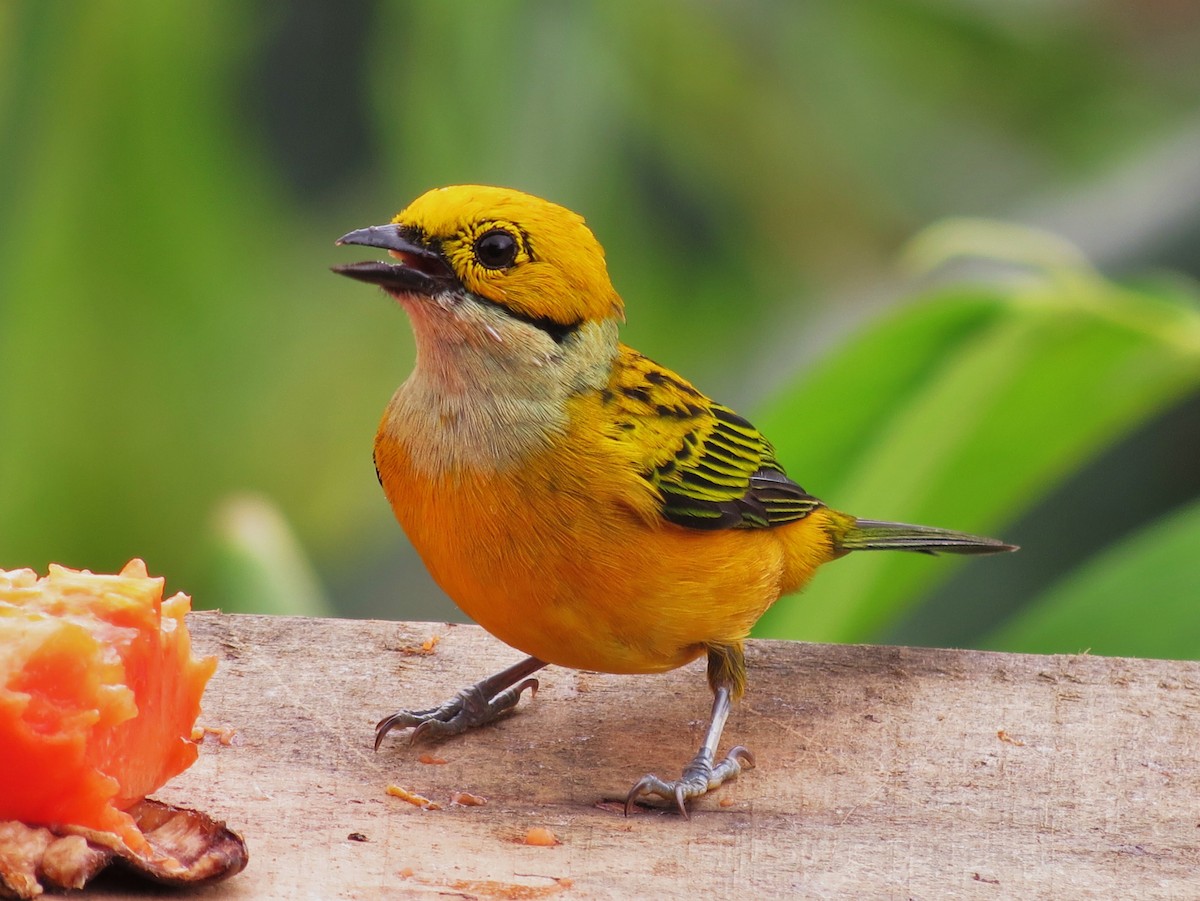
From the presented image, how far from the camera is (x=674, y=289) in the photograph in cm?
777

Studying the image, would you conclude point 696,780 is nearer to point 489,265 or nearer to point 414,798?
point 414,798

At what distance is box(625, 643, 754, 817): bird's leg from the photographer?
2.94 meters

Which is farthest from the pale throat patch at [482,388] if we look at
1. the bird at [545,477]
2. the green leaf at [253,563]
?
the green leaf at [253,563]

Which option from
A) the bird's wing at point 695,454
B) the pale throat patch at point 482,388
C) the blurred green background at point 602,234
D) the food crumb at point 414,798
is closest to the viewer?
the food crumb at point 414,798

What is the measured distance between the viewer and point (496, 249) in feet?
10.1

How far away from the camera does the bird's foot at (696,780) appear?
293 cm

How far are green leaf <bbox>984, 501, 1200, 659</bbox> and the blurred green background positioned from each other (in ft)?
0.21

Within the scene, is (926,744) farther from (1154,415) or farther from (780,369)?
(1154,415)

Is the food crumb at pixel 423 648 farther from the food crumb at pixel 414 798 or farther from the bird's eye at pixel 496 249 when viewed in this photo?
the bird's eye at pixel 496 249

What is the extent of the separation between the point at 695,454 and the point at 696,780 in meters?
0.77

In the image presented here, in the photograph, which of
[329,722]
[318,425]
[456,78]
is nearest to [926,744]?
[329,722]

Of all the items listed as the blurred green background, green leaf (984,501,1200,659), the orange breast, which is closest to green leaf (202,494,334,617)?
the blurred green background

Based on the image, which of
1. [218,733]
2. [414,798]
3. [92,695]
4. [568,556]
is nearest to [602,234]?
[568,556]

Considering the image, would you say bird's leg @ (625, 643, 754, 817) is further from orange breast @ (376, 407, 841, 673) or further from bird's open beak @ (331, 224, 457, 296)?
bird's open beak @ (331, 224, 457, 296)
